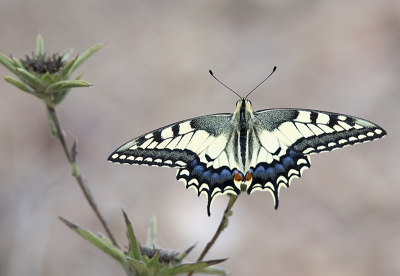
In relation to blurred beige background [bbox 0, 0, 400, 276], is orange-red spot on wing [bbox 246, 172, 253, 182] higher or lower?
lower

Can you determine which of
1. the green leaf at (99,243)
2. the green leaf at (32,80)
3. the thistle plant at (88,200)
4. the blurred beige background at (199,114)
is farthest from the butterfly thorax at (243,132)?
the blurred beige background at (199,114)

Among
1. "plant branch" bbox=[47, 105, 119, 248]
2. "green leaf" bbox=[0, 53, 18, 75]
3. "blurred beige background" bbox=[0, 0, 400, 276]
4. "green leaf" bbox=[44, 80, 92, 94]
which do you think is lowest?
"plant branch" bbox=[47, 105, 119, 248]

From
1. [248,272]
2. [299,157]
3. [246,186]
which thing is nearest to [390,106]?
[248,272]

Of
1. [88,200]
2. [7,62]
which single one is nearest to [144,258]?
[88,200]

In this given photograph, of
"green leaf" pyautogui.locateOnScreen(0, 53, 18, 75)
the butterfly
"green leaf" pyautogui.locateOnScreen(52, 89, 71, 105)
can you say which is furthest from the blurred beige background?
"green leaf" pyautogui.locateOnScreen(0, 53, 18, 75)

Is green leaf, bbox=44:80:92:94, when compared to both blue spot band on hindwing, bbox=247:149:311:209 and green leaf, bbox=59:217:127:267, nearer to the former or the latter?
green leaf, bbox=59:217:127:267

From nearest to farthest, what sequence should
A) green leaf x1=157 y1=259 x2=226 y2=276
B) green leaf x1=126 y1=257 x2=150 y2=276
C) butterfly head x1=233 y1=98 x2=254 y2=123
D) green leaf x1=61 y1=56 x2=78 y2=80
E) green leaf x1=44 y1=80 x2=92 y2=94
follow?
green leaf x1=157 y1=259 x2=226 y2=276 < green leaf x1=126 y1=257 x2=150 y2=276 < green leaf x1=44 y1=80 x2=92 y2=94 < green leaf x1=61 y1=56 x2=78 y2=80 < butterfly head x1=233 y1=98 x2=254 y2=123

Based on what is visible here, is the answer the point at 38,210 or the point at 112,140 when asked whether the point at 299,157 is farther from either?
the point at 112,140
